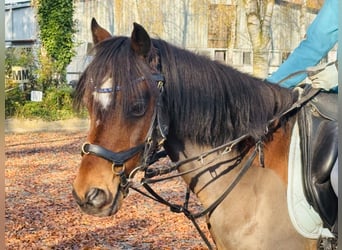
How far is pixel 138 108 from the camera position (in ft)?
5.29

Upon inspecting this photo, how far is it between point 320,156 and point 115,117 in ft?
3.06

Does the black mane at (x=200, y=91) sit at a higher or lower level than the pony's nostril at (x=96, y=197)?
higher

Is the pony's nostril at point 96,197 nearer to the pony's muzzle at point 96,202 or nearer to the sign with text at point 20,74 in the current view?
the pony's muzzle at point 96,202

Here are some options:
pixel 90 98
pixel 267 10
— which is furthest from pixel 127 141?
pixel 267 10

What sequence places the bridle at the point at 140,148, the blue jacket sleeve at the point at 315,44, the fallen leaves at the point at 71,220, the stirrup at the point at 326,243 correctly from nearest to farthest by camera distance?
the bridle at the point at 140,148 → the stirrup at the point at 326,243 → the blue jacket sleeve at the point at 315,44 → the fallen leaves at the point at 71,220

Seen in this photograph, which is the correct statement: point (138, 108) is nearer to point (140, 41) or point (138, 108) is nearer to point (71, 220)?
point (140, 41)

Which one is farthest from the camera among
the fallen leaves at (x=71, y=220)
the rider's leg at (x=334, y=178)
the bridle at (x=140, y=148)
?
the fallen leaves at (x=71, y=220)

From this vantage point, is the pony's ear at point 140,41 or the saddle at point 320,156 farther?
the saddle at point 320,156

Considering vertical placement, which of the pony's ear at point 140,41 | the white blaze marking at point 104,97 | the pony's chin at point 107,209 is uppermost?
the pony's ear at point 140,41

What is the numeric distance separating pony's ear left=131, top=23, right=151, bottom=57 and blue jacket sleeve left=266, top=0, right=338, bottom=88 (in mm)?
903

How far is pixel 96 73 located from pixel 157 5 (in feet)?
24.2

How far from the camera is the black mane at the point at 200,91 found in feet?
5.40

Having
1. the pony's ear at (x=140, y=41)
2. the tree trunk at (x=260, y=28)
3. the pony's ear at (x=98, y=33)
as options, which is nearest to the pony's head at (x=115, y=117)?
the pony's ear at (x=140, y=41)

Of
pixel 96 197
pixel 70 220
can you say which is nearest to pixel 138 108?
pixel 96 197
